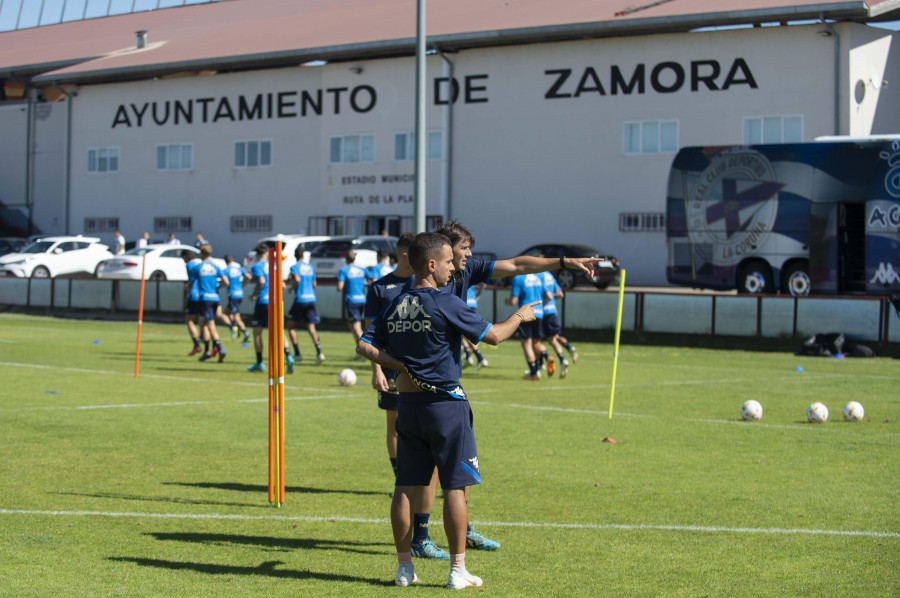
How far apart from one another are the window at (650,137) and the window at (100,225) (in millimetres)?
25587

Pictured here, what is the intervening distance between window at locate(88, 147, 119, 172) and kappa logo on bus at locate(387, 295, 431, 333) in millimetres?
48138

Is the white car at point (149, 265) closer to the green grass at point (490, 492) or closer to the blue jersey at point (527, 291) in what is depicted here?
the green grass at point (490, 492)

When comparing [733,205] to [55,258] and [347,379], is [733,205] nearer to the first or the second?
[347,379]

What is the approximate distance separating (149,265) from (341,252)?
266 inches

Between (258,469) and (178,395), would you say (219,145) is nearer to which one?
(178,395)

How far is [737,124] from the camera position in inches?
1439

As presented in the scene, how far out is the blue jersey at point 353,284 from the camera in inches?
798

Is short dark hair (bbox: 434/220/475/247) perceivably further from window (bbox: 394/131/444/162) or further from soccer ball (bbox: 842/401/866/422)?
window (bbox: 394/131/444/162)

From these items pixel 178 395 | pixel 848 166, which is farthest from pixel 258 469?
pixel 848 166

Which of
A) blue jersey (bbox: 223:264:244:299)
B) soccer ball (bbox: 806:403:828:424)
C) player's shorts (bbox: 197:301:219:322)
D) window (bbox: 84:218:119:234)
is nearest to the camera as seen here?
soccer ball (bbox: 806:403:828:424)

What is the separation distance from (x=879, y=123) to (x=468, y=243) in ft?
109

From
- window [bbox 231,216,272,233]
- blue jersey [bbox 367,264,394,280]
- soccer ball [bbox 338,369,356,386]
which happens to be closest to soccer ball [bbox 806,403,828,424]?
soccer ball [bbox 338,369,356,386]

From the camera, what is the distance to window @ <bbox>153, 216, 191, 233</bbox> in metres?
49.2

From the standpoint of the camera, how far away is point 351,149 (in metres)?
45.0
